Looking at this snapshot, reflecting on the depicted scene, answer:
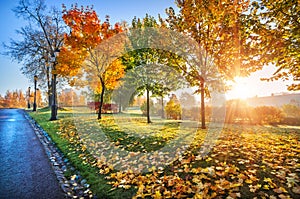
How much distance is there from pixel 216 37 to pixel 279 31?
376 cm

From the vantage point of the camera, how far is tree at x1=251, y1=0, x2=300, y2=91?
5.86 metres

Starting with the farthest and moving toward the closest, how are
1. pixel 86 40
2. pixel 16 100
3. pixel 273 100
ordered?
pixel 16 100, pixel 273 100, pixel 86 40

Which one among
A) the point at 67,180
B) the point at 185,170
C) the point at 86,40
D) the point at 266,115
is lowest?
the point at 67,180

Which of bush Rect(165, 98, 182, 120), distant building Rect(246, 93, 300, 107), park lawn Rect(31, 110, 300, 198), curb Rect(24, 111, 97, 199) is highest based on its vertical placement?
distant building Rect(246, 93, 300, 107)

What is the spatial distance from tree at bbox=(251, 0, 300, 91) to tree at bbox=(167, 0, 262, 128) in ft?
1.35

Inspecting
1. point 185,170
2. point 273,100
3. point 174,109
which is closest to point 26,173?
point 185,170

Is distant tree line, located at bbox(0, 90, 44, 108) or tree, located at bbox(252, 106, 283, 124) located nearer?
tree, located at bbox(252, 106, 283, 124)

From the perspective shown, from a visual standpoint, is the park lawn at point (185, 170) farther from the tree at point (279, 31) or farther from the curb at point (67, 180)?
the tree at point (279, 31)

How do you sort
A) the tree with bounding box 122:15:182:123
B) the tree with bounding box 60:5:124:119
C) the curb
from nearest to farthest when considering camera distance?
the curb < the tree with bounding box 122:15:182:123 < the tree with bounding box 60:5:124:119

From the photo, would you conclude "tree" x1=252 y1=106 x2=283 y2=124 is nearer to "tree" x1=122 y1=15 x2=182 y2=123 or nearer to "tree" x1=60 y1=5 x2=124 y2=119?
"tree" x1=122 y1=15 x2=182 y2=123

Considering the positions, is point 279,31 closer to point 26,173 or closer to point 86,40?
point 26,173

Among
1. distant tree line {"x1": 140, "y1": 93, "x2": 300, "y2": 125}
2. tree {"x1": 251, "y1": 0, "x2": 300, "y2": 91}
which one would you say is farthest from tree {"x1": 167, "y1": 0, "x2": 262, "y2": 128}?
distant tree line {"x1": 140, "y1": 93, "x2": 300, "y2": 125}

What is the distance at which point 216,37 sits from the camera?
9.77 meters

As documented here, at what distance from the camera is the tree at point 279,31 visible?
5.86m
